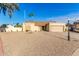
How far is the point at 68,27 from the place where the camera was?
4.79 meters

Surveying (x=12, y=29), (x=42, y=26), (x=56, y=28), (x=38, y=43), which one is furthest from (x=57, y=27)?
(x=12, y=29)

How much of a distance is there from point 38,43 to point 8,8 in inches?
27.8

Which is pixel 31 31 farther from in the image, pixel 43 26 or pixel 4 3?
pixel 4 3

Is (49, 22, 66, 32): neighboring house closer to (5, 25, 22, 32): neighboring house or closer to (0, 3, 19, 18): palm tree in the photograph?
(5, 25, 22, 32): neighboring house

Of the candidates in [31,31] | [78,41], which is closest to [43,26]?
[31,31]

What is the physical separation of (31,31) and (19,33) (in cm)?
19

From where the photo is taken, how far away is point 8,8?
4832mm

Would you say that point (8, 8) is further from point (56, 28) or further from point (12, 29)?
point (56, 28)

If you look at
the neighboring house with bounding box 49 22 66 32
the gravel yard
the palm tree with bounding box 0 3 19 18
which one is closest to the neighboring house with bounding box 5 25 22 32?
the gravel yard

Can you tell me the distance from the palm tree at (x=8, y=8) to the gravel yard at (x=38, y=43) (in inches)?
12.7

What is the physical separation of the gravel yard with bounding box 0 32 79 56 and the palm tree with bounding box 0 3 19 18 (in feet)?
1.06

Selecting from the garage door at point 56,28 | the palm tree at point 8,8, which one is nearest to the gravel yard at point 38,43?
the garage door at point 56,28

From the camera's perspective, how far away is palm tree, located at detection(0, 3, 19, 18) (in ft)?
15.6

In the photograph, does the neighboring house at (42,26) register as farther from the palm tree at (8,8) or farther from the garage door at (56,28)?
the palm tree at (8,8)
